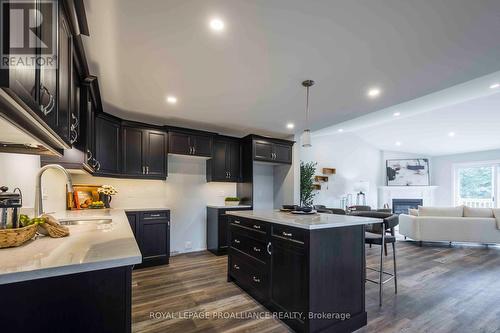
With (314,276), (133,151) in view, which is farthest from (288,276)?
(133,151)

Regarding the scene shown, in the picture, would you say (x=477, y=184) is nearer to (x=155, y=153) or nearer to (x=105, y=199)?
Answer: (x=155, y=153)

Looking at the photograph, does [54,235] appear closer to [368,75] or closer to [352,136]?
[368,75]

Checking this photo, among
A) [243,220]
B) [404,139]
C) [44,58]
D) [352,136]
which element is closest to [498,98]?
[404,139]

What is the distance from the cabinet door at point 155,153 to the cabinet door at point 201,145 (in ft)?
1.67

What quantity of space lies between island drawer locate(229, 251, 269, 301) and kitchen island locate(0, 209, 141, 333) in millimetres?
1712

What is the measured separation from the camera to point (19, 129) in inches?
43.4

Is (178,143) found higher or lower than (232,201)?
higher

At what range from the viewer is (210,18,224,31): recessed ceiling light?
5.81ft

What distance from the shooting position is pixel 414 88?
2.90 metres

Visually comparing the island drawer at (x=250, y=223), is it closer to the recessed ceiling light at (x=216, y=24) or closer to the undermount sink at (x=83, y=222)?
the undermount sink at (x=83, y=222)

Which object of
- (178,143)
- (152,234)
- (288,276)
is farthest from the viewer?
(178,143)

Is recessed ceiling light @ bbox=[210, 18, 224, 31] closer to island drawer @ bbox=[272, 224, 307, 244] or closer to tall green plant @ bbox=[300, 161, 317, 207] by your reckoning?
island drawer @ bbox=[272, 224, 307, 244]

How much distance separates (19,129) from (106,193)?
301 cm

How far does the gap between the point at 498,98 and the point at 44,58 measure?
7125 millimetres
